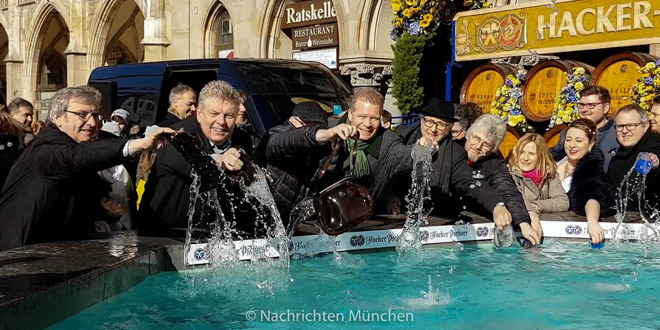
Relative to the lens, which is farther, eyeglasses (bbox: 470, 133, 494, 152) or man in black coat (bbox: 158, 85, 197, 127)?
man in black coat (bbox: 158, 85, 197, 127)

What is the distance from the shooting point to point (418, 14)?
13.8 meters

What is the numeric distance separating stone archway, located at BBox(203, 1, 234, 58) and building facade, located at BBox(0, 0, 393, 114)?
0.02 metres

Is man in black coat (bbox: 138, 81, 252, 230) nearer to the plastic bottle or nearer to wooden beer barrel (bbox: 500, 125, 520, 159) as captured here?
the plastic bottle

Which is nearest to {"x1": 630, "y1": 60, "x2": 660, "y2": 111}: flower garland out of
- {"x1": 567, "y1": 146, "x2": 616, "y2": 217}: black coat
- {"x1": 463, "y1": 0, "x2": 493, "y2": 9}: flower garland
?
{"x1": 567, "y1": 146, "x2": 616, "y2": 217}: black coat

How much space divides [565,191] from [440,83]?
30.7 feet

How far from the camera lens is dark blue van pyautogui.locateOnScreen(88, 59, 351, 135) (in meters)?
8.73

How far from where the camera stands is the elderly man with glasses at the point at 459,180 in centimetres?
569

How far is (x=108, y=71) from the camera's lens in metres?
10.7

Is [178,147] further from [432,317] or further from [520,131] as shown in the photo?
[520,131]

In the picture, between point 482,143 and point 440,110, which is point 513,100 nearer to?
point 482,143

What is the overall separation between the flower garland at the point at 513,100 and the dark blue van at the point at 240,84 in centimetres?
281

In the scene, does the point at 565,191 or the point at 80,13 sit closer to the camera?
the point at 565,191

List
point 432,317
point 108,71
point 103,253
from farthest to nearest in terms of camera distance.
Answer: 1. point 108,71
2. point 103,253
3. point 432,317

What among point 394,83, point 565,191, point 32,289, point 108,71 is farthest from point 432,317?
point 394,83
